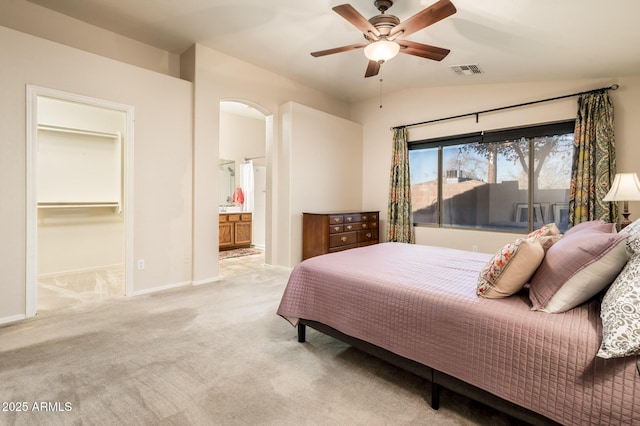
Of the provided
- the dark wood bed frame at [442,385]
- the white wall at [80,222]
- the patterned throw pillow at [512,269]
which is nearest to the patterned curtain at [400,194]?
the dark wood bed frame at [442,385]

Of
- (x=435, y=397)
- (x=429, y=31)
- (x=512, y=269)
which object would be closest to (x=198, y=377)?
(x=435, y=397)

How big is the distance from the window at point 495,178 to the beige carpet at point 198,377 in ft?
11.7

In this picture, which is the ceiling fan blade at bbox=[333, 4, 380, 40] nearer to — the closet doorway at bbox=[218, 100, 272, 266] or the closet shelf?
the closet shelf

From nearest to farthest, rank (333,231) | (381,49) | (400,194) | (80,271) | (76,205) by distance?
1. (381,49)
2. (76,205)
3. (80,271)
4. (333,231)
5. (400,194)

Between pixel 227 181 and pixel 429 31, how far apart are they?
17.6 ft

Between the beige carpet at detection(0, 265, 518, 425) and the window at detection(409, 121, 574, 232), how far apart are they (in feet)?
11.7

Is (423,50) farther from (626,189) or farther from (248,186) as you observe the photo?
(248,186)

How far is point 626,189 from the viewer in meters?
3.04

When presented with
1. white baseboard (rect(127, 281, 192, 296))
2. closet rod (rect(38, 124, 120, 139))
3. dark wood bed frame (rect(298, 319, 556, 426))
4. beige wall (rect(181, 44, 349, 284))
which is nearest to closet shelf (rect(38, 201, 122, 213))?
closet rod (rect(38, 124, 120, 139))

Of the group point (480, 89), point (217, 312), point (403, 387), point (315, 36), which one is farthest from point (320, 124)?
point (403, 387)

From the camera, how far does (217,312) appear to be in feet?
10.0

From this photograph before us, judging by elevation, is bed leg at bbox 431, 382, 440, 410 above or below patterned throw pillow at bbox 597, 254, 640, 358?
below

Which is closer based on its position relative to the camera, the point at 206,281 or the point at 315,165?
the point at 206,281

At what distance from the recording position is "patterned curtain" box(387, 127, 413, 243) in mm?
5387
